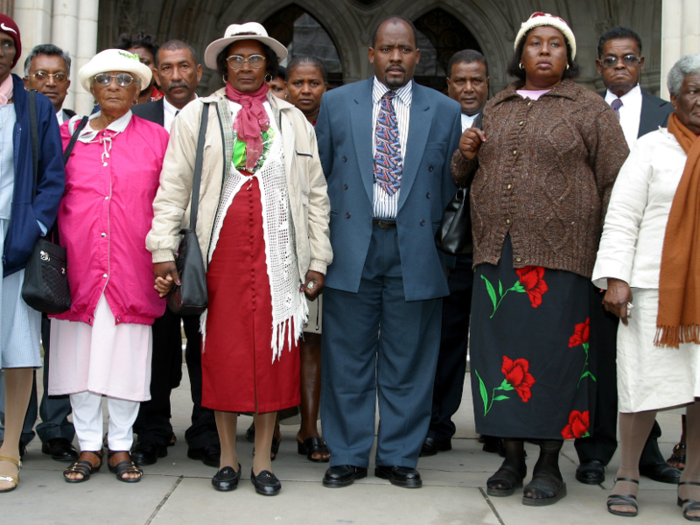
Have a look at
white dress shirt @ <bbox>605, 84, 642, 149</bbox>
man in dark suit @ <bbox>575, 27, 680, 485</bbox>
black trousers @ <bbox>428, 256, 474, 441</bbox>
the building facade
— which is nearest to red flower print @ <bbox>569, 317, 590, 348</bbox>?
man in dark suit @ <bbox>575, 27, 680, 485</bbox>

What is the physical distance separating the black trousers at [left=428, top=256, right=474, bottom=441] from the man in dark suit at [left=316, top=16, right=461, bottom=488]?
68 cm

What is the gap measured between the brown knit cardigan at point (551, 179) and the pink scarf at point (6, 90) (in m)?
2.39

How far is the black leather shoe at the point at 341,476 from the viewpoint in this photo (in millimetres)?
3959

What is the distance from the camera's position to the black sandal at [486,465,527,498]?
12.6ft

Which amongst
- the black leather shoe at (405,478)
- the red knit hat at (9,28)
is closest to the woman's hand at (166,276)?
the red knit hat at (9,28)

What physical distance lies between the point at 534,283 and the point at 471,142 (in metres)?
0.75

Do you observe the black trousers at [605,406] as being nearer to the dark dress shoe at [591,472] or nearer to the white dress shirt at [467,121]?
the dark dress shoe at [591,472]

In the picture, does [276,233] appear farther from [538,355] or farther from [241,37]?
[538,355]

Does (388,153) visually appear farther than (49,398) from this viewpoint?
No

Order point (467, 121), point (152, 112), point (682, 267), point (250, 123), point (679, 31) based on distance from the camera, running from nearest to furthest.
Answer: point (682, 267) < point (250, 123) < point (152, 112) < point (467, 121) < point (679, 31)

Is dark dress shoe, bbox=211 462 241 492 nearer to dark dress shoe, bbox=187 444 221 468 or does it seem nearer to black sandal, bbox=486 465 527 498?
dark dress shoe, bbox=187 444 221 468

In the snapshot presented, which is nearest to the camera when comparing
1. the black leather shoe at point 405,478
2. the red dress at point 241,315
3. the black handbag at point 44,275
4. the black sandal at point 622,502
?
the black sandal at point 622,502

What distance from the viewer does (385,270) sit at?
4.09 m

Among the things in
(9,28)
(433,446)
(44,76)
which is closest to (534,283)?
(433,446)
